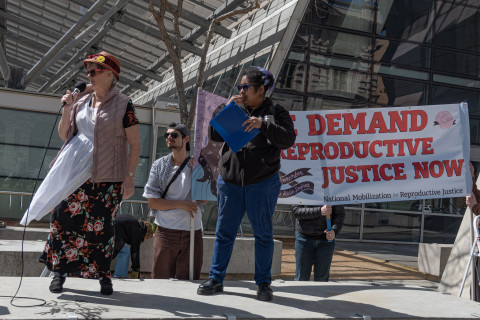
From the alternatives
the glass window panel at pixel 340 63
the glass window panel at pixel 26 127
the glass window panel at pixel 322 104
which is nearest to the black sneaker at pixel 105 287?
the glass window panel at pixel 26 127

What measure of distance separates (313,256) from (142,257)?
3.72 m

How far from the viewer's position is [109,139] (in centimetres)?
409

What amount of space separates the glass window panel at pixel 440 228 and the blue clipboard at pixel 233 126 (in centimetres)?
1561

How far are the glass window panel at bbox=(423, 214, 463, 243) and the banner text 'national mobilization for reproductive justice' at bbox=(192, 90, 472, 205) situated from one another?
13.7 meters

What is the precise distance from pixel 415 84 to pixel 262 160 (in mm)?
15695

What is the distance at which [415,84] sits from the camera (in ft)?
61.8

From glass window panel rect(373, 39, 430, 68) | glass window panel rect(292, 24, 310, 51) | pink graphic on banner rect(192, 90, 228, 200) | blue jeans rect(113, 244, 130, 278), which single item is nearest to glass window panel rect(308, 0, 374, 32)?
glass window panel rect(292, 24, 310, 51)

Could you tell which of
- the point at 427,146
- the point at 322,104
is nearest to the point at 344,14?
the point at 322,104

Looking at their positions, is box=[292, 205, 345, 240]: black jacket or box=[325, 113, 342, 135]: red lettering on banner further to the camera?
box=[292, 205, 345, 240]: black jacket

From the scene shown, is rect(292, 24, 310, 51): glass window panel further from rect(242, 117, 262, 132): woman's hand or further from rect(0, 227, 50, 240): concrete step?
rect(242, 117, 262, 132): woman's hand

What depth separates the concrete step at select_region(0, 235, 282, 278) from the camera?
285 inches

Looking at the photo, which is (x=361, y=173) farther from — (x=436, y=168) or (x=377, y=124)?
(x=436, y=168)

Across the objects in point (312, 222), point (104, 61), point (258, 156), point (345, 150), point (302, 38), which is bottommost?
point (312, 222)

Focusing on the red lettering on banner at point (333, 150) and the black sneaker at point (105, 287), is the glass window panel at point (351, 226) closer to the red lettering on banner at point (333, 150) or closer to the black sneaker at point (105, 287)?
the red lettering on banner at point (333, 150)
